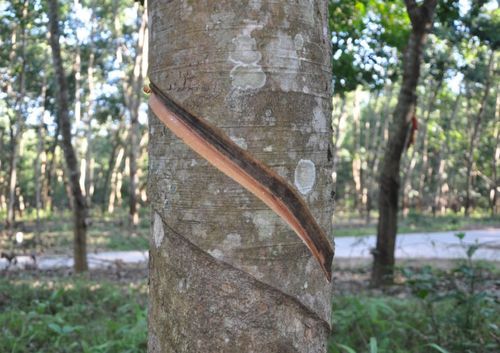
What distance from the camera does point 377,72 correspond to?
6.84 m

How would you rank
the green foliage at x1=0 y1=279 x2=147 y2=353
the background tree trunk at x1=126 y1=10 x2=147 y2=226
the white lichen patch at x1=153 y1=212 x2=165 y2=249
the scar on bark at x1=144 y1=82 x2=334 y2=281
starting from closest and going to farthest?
1. the scar on bark at x1=144 y1=82 x2=334 y2=281
2. the white lichen patch at x1=153 y1=212 x2=165 y2=249
3. the green foliage at x1=0 y1=279 x2=147 y2=353
4. the background tree trunk at x1=126 y1=10 x2=147 y2=226

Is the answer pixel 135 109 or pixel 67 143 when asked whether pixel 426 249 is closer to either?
pixel 67 143

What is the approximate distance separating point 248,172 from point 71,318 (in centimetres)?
432

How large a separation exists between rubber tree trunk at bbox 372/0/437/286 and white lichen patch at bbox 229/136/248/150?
5561 millimetres

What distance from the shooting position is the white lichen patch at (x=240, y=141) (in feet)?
3.90

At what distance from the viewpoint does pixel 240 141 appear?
1191 mm

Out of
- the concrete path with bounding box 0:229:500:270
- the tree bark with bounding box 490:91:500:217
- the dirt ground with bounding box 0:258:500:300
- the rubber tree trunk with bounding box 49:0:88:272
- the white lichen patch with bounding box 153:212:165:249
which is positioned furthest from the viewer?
the tree bark with bounding box 490:91:500:217

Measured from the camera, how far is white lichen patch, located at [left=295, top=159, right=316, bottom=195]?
1229 millimetres

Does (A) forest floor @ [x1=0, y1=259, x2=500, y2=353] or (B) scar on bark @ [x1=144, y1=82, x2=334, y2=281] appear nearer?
(B) scar on bark @ [x1=144, y1=82, x2=334, y2=281]

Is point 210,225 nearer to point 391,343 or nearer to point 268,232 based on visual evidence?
point 268,232

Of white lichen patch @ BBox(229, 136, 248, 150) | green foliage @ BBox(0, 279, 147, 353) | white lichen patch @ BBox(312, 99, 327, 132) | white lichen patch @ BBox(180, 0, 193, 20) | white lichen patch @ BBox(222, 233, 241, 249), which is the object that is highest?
white lichen patch @ BBox(180, 0, 193, 20)

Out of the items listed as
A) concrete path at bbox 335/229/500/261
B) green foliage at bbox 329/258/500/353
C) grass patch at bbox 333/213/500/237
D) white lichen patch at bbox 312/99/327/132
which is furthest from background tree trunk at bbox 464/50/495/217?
white lichen patch at bbox 312/99/327/132

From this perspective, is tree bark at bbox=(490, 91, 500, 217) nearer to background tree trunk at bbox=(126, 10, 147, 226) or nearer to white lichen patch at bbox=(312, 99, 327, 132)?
background tree trunk at bbox=(126, 10, 147, 226)

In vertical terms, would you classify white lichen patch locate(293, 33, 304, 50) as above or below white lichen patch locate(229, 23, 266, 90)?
above
